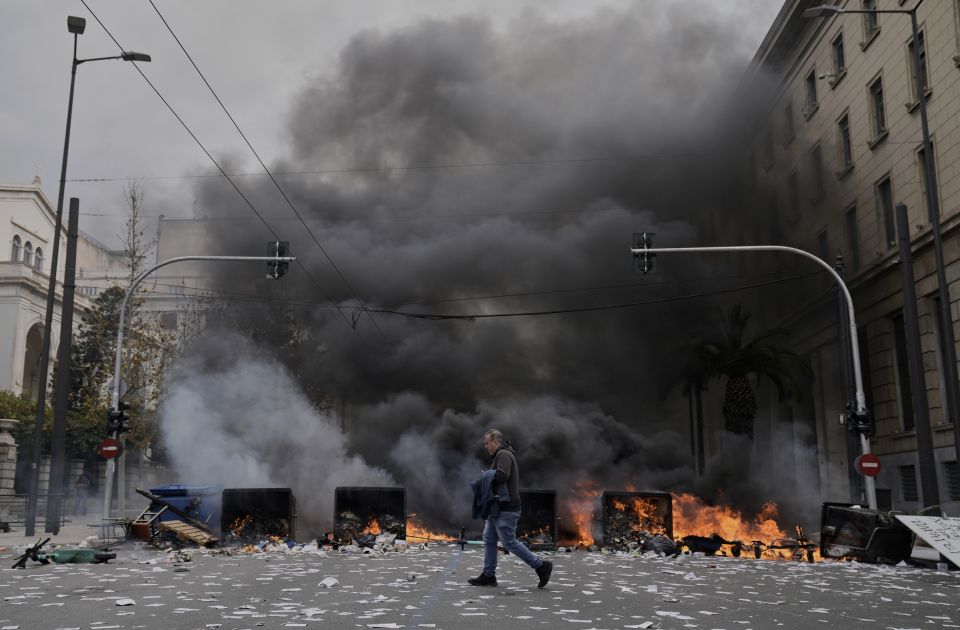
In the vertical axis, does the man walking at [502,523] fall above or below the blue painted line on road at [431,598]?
above

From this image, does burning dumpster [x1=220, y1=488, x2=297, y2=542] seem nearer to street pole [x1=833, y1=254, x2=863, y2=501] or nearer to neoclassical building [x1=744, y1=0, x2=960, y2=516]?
street pole [x1=833, y1=254, x2=863, y2=501]

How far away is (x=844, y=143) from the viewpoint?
27.4 meters

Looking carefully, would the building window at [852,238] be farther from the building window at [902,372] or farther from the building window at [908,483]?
the building window at [908,483]

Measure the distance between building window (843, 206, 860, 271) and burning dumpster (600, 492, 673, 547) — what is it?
1306 centimetres

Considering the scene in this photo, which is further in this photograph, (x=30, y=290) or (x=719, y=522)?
(x=30, y=290)

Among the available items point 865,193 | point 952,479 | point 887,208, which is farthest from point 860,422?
point 865,193

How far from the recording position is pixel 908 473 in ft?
76.9

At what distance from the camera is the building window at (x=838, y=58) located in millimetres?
27375

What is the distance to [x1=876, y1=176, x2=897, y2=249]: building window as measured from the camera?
24484mm

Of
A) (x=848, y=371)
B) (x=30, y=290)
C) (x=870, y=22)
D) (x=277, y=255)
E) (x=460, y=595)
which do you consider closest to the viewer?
(x=460, y=595)

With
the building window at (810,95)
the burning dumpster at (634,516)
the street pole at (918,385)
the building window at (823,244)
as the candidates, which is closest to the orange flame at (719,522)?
the burning dumpster at (634,516)

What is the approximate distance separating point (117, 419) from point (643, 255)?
11.6 meters

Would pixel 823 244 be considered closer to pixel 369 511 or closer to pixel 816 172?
pixel 816 172

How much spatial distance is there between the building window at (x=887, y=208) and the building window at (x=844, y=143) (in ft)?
6.67
